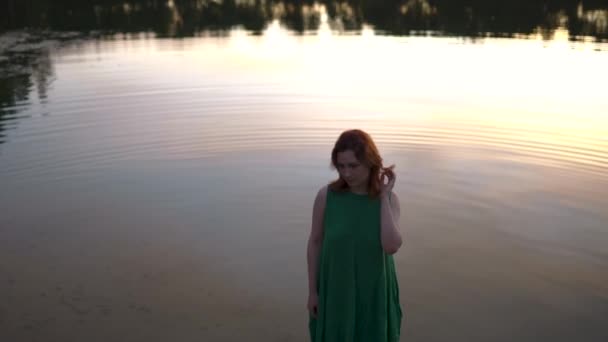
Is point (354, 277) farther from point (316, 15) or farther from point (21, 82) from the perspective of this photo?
point (316, 15)

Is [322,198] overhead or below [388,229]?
overhead

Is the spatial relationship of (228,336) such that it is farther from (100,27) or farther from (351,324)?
(100,27)

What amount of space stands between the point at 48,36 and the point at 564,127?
26811 millimetres

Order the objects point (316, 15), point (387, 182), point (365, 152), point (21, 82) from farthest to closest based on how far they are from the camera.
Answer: point (316, 15)
point (21, 82)
point (387, 182)
point (365, 152)

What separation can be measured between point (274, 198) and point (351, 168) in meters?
5.82

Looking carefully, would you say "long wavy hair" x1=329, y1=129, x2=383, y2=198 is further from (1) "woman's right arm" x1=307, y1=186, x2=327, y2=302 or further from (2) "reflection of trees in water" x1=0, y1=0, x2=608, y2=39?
(2) "reflection of trees in water" x1=0, y1=0, x2=608, y2=39

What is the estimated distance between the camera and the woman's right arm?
344cm

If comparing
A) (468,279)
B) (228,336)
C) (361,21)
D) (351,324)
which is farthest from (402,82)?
(361,21)

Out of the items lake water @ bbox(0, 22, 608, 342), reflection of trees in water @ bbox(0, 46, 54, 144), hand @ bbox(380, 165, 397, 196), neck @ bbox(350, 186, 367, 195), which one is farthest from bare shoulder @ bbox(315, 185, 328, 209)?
reflection of trees in water @ bbox(0, 46, 54, 144)

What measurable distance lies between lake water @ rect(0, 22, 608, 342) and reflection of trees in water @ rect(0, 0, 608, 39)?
13.8 meters

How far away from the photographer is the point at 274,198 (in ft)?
29.5

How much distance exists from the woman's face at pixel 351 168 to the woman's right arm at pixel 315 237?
0.21 metres

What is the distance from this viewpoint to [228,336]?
5484 millimetres

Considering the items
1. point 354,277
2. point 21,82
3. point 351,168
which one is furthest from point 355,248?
point 21,82
